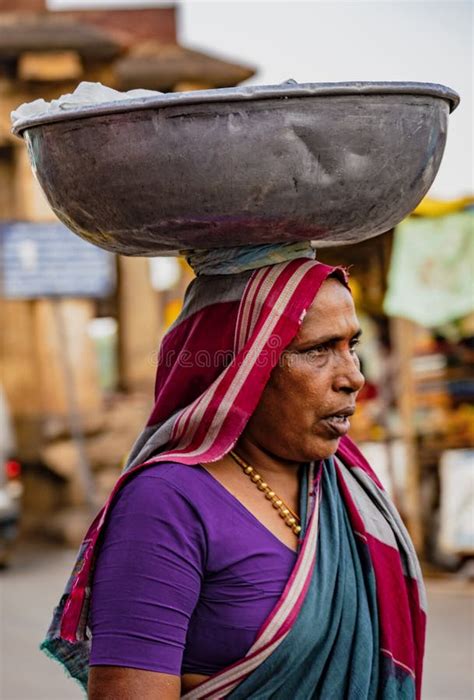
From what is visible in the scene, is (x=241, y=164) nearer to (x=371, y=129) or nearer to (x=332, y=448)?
(x=371, y=129)

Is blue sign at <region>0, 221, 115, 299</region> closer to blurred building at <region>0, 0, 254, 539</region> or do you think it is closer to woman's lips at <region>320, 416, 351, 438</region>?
blurred building at <region>0, 0, 254, 539</region>

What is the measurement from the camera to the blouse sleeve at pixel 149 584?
2074 mm

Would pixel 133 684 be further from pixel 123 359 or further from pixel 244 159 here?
pixel 123 359

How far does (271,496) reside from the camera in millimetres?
2342

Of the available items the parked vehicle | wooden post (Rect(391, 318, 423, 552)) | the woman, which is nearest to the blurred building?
the parked vehicle

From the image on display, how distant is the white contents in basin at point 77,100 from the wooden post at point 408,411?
6.70 m

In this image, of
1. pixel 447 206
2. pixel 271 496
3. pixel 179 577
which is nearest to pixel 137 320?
pixel 447 206

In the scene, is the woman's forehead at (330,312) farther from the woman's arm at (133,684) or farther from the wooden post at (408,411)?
the wooden post at (408,411)

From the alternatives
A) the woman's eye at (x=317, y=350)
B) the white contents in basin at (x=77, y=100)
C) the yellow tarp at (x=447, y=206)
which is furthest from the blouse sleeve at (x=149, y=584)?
the yellow tarp at (x=447, y=206)

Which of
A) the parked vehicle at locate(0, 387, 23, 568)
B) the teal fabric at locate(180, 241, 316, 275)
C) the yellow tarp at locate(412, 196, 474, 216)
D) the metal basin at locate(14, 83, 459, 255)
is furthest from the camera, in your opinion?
the parked vehicle at locate(0, 387, 23, 568)

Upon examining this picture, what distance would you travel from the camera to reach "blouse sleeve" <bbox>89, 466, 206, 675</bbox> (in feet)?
6.81

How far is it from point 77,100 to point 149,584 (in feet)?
2.75

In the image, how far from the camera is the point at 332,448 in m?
2.35

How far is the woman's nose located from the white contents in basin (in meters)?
0.60
